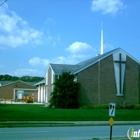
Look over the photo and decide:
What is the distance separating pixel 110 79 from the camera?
137 ft

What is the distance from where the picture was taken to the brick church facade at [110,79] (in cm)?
4078

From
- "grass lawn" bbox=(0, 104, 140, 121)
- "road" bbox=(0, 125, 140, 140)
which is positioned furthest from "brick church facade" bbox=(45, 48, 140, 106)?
"road" bbox=(0, 125, 140, 140)

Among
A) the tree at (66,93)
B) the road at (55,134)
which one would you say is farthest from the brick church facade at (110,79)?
the road at (55,134)

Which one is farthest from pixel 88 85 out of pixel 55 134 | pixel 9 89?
pixel 9 89

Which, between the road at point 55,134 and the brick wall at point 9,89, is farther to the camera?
the brick wall at point 9,89

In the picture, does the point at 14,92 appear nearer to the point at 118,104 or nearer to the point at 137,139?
the point at 118,104

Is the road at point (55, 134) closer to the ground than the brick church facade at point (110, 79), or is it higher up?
closer to the ground

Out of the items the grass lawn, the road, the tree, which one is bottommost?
the grass lawn

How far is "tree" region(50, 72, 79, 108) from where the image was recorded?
129ft

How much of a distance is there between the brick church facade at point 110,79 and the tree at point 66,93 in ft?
3.46

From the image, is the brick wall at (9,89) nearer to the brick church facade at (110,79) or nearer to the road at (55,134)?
the brick church facade at (110,79)

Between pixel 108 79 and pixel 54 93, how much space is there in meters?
7.95

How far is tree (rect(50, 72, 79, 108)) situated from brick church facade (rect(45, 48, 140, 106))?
3.46 feet

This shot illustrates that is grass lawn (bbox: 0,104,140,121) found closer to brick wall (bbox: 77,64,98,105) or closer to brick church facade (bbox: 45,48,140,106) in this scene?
brick wall (bbox: 77,64,98,105)
